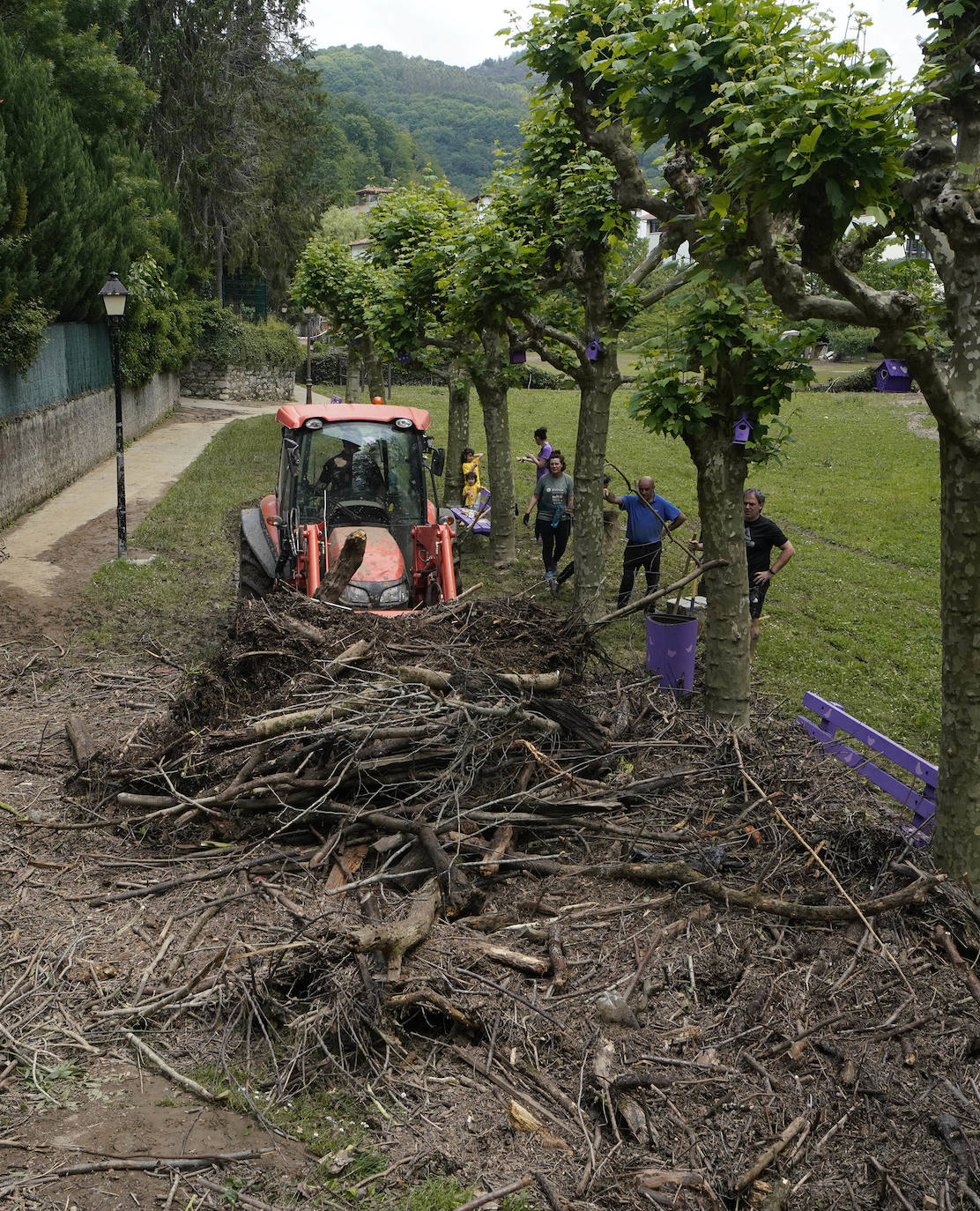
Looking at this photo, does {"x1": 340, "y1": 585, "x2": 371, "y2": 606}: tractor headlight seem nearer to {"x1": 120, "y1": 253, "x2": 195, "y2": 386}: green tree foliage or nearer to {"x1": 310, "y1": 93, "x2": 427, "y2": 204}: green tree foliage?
{"x1": 120, "y1": 253, "x2": 195, "y2": 386}: green tree foliage

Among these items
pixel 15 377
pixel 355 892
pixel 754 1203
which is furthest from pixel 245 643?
pixel 15 377

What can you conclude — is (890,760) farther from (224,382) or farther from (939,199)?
(224,382)

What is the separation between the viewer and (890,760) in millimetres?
7039

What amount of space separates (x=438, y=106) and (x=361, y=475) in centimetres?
16974

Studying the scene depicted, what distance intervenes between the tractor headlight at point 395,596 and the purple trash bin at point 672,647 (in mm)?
2168

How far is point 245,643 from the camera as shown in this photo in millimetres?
7457

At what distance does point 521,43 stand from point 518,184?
1918 mm

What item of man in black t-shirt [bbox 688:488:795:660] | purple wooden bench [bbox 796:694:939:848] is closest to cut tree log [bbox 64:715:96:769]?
purple wooden bench [bbox 796:694:939:848]

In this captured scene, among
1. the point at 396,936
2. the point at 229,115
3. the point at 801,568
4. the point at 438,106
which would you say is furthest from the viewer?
the point at 438,106

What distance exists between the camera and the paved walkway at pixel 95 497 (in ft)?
45.4

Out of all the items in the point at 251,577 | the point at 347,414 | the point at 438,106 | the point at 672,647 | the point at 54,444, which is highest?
the point at 438,106

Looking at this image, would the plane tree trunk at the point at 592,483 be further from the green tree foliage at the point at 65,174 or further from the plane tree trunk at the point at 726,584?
the green tree foliage at the point at 65,174

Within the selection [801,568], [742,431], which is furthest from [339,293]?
[742,431]

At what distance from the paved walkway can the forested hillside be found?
102494 mm
